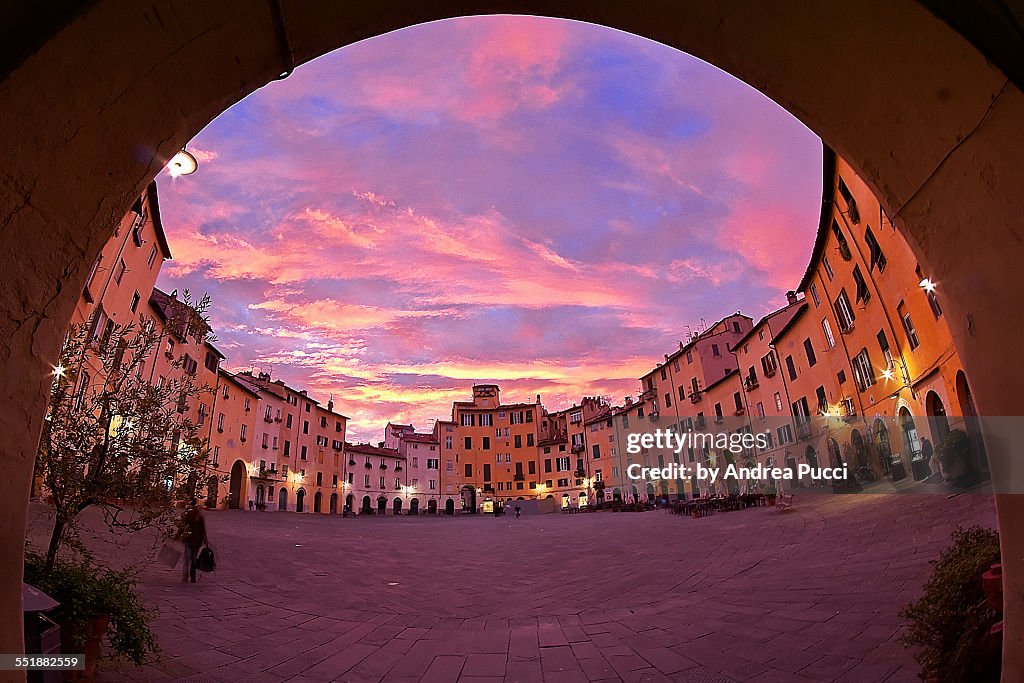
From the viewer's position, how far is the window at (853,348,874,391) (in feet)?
73.4

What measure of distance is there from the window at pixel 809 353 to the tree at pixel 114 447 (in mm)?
30651

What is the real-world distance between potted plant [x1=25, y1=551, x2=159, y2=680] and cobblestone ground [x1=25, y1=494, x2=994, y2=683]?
485mm

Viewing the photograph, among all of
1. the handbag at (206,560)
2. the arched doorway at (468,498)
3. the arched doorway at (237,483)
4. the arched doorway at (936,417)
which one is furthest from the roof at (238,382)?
the arched doorway at (936,417)

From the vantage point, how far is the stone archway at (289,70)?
5.71ft

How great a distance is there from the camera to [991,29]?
5.67ft

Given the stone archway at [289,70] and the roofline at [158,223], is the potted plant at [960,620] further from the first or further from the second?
the roofline at [158,223]

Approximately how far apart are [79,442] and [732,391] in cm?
4065

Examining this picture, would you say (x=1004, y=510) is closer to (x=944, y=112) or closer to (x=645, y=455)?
(x=944, y=112)

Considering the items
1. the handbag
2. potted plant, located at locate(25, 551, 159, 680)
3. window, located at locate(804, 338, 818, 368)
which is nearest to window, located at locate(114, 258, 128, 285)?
the handbag

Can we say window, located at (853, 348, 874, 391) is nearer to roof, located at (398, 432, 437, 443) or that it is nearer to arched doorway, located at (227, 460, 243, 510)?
arched doorway, located at (227, 460, 243, 510)

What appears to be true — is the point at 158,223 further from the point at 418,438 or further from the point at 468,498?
the point at 468,498

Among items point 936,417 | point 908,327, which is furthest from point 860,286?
point 936,417

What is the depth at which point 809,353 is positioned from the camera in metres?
28.7

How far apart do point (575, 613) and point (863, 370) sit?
22962 millimetres
